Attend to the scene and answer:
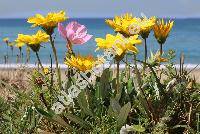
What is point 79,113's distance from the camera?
102 inches

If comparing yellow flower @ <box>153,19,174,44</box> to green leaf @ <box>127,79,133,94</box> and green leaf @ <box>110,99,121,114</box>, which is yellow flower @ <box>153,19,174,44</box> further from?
green leaf @ <box>110,99,121,114</box>

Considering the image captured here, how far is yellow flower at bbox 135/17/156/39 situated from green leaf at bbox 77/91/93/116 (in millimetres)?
370

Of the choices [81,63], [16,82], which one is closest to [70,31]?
[81,63]

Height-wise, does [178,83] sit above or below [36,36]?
below

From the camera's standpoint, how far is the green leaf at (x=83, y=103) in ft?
8.04

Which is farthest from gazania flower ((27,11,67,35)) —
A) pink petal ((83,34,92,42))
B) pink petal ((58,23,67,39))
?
pink petal ((83,34,92,42))

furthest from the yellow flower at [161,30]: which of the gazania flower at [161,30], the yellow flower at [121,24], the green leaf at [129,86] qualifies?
the green leaf at [129,86]

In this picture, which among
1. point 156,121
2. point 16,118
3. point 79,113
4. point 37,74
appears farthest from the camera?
point 37,74

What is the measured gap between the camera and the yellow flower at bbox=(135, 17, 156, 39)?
241 centimetres

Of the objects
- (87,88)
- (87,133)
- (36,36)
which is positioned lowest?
(87,133)

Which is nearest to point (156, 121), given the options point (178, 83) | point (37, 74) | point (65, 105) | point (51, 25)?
point (178, 83)

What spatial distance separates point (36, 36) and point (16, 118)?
44 centimetres

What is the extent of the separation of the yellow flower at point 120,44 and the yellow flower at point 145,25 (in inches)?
5.0

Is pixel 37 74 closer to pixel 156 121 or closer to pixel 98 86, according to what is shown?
pixel 98 86
